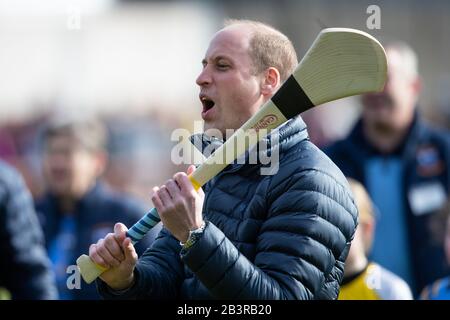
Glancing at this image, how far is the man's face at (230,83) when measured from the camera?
4.24m

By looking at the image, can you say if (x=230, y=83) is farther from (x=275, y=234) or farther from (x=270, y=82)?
(x=275, y=234)

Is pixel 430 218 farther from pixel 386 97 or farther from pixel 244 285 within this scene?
pixel 244 285

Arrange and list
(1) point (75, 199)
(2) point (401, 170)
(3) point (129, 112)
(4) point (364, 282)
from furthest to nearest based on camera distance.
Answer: (3) point (129, 112)
(1) point (75, 199)
(2) point (401, 170)
(4) point (364, 282)

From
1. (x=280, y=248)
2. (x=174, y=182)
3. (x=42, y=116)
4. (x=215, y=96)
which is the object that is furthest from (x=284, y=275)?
(x=42, y=116)

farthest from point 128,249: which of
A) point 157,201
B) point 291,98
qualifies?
point 291,98

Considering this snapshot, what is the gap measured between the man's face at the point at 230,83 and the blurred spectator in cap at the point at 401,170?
3.53m

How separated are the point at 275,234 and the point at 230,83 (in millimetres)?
645

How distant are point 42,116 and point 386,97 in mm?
11979

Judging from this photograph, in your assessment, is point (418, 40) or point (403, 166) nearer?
point (403, 166)

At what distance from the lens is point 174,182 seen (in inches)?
150

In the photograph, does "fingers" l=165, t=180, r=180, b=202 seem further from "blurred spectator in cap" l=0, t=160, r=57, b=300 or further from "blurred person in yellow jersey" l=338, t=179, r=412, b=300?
"blurred spectator in cap" l=0, t=160, r=57, b=300

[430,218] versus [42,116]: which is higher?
[430,218]

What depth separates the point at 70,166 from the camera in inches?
326

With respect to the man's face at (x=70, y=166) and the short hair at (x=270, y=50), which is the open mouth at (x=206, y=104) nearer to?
the short hair at (x=270, y=50)
